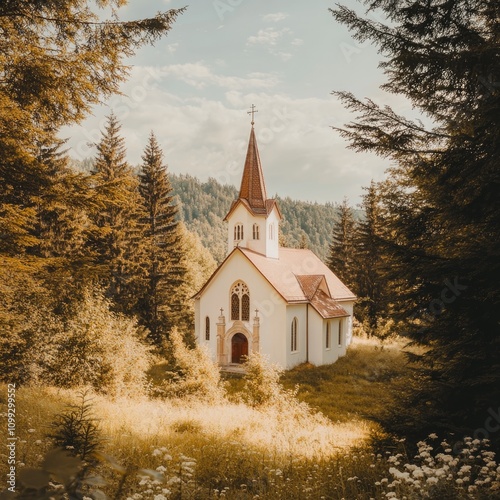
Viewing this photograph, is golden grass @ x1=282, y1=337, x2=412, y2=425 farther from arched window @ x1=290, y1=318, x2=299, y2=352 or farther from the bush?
the bush

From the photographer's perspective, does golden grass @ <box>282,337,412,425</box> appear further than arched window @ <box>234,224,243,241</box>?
No

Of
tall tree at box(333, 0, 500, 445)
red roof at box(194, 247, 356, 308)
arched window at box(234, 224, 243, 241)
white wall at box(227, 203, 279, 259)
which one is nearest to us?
tall tree at box(333, 0, 500, 445)

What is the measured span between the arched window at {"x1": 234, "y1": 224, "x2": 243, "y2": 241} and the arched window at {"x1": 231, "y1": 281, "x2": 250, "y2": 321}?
3.59m

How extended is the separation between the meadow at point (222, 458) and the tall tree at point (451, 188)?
654mm

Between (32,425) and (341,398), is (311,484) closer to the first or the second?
(32,425)

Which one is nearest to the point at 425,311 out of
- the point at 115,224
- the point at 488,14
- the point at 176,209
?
the point at 488,14

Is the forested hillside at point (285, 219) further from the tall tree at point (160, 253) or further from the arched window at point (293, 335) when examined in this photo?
the arched window at point (293, 335)

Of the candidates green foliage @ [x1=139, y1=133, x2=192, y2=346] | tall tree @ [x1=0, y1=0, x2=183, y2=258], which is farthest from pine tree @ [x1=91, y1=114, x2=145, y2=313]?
tall tree @ [x1=0, y1=0, x2=183, y2=258]

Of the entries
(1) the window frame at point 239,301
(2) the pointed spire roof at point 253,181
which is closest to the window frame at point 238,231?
(2) the pointed spire roof at point 253,181

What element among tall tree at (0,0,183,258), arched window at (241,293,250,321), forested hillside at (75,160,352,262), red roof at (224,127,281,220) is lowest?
arched window at (241,293,250,321)

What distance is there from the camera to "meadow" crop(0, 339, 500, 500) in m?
3.57

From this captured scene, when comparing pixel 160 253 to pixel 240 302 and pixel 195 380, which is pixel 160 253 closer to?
pixel 240 302

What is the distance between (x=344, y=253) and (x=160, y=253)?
20304 millimetres

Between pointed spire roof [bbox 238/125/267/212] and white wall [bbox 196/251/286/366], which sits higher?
pointed spire roof [bbox 238/125/267/212]
